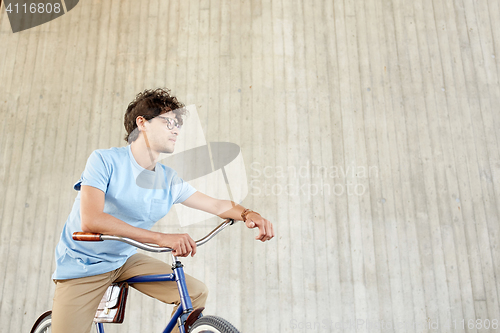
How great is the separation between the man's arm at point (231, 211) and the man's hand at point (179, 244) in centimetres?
23

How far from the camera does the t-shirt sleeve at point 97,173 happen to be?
113 cm

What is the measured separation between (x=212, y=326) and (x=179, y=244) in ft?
0.82

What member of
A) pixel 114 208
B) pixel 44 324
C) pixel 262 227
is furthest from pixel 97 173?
pixel 44 324

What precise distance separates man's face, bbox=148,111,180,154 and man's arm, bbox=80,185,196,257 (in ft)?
0.95

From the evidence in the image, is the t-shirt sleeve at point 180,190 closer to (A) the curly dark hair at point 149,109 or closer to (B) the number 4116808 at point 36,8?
(A) the curly dark hair at point 149,109

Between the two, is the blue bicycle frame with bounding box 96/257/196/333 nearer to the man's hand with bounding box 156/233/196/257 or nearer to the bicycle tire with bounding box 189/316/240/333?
the bicycle tire with bounding box 189/316/240/333

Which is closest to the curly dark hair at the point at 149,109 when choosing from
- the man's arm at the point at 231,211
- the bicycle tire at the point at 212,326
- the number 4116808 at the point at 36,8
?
the man's arm at the point at 231,211

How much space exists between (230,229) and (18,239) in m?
1.58

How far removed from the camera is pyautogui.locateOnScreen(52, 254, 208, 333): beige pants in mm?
1228

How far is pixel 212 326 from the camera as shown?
955mm

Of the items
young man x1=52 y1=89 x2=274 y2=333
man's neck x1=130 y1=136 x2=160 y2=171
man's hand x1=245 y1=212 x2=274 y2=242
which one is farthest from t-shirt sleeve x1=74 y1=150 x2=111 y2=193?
man's hand x1=245 y1=212 x2=274 y2=242

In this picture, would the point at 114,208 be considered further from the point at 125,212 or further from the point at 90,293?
the point at 90,293

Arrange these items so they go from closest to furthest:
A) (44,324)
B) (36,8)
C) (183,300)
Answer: (183,300), (44,324), (36,8)

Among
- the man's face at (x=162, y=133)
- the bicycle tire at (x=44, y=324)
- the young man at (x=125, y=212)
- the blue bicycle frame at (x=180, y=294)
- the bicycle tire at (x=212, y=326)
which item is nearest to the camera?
the bicycle tire at (x=212, y=326)
